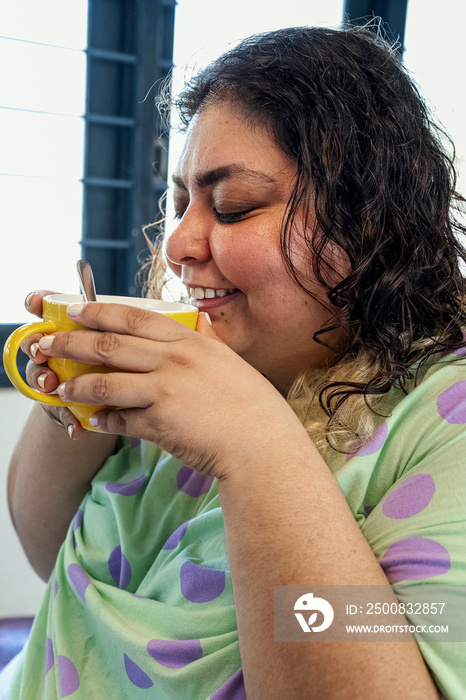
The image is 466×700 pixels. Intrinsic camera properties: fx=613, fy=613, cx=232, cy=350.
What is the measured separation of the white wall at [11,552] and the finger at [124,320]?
4.96ft

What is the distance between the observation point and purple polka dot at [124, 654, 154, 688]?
0.76 m

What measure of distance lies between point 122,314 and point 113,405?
91 mm

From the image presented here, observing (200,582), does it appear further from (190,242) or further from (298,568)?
(190,242)

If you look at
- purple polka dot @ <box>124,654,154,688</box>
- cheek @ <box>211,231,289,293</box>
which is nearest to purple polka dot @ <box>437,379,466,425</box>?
cheek @ <box>211,231,289,293</box>

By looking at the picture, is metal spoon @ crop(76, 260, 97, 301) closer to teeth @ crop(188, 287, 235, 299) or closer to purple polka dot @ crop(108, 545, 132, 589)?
teeth @ crop(188, 287, 235, 299)

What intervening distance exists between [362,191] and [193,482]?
49cm

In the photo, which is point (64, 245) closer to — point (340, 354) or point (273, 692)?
point (340, 354)

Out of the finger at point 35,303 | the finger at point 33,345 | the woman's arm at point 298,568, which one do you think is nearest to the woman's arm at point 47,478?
the finger at point 35,303

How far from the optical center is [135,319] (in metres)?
0.58

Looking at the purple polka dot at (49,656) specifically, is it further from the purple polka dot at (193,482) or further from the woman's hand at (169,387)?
the woman's hand at (169,387)

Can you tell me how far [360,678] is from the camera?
1.66 ft

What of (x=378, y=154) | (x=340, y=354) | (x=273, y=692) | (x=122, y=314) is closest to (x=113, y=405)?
(x=122, y=314)

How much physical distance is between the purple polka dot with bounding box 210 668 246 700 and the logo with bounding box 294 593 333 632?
0.54 feet

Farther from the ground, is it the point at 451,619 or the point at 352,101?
the point at 352,101
